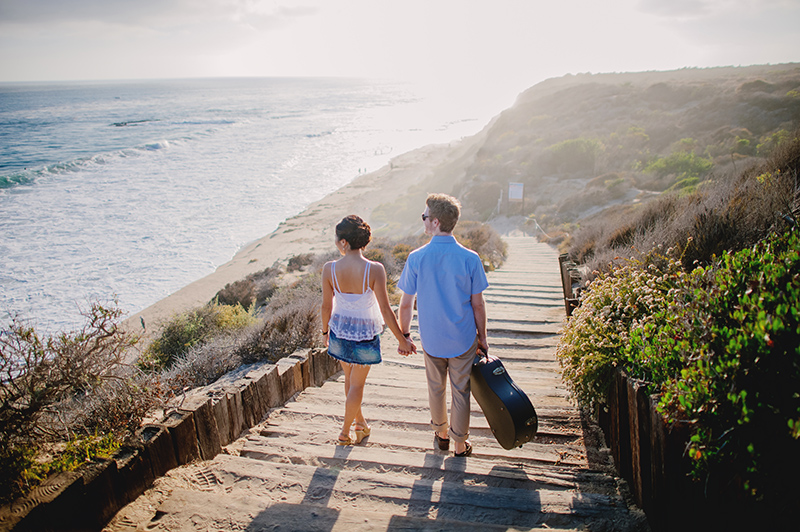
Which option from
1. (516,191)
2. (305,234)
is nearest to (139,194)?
(305,234)

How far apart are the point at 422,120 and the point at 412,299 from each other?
10395cm

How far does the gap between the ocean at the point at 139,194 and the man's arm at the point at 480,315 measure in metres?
3.70

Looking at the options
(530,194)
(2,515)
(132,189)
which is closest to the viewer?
(2,515)

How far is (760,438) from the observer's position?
1610 millimetres

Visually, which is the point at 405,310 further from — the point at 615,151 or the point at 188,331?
the point at 615,151

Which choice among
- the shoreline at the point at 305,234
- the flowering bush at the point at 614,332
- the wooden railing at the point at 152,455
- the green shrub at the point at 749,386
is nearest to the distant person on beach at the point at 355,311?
the wooden railing at the point at 152,455

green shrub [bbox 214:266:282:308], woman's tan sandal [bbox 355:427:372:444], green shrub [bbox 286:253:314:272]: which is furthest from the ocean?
green shrub [bbox 286:253:314:272]

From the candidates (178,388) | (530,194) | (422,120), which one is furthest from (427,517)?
(422,120)

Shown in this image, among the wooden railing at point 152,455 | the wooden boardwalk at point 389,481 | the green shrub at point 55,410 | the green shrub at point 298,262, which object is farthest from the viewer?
the green shrub at point 298,262

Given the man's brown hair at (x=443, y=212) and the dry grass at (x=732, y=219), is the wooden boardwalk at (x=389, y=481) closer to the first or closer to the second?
the man's brown hair at (x=443, y=212)

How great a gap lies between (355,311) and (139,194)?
34.0 meters

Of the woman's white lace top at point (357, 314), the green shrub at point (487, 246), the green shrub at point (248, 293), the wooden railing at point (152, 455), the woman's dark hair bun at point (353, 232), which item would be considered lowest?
the green shrub at point (248, 293)

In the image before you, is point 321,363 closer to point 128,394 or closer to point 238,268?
point 128,394

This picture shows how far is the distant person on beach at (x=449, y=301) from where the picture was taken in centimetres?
305
